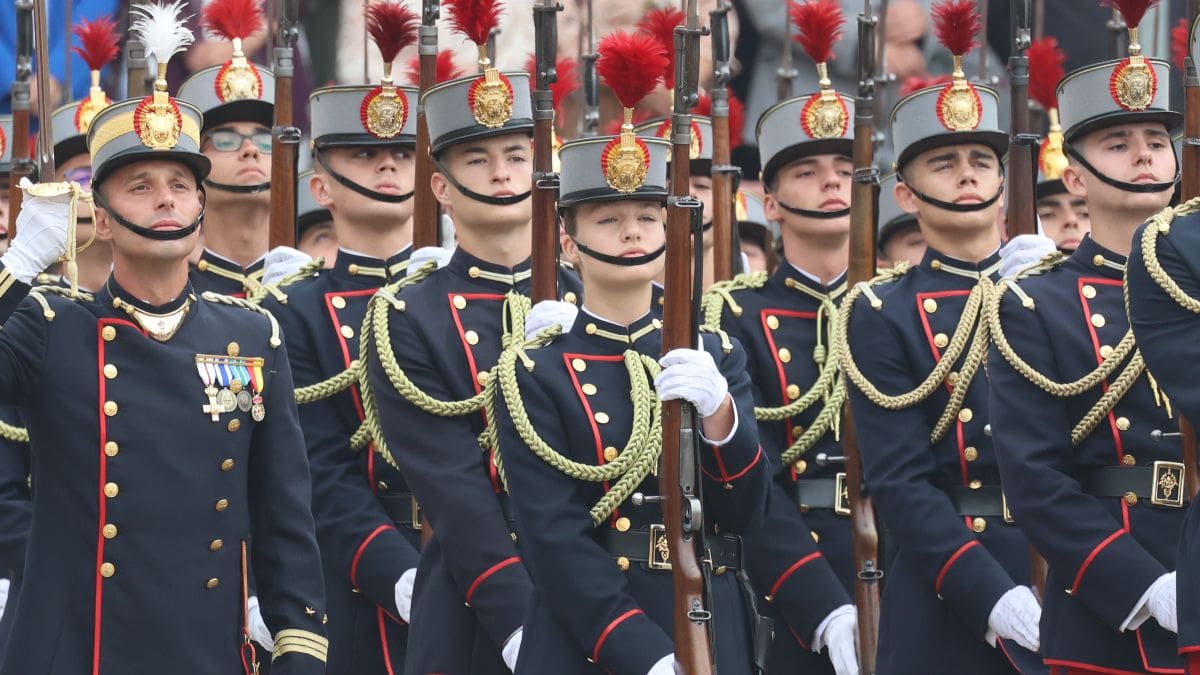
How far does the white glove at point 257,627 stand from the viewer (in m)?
6.50

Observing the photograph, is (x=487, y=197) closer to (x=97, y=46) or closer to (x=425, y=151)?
(x=425, y=151)

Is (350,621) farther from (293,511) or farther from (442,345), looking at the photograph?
(293,511)

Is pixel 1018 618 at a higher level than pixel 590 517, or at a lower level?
lower

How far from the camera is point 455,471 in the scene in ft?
24.5

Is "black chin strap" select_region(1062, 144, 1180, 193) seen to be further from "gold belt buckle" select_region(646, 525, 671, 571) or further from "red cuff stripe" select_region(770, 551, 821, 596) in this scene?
"gold belt buckle" select_region(646, 525, 671, 571)

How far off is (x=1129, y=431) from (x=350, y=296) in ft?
10.00

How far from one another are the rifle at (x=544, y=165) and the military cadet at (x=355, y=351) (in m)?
1.08

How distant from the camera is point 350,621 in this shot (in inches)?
329

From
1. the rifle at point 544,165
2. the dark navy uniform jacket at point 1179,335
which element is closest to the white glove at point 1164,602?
the dark navy uniform jacket at point 1179,335

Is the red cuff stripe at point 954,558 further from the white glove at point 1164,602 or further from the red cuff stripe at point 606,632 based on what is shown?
the red cuff stripe at point 606,632

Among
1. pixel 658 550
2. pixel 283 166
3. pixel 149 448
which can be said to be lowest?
pixel 658 550

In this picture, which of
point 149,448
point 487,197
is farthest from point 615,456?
point 487,197

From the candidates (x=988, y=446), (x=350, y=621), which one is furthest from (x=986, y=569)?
(x=350, y=621)

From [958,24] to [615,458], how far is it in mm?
3069
